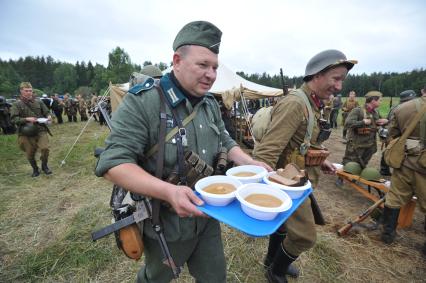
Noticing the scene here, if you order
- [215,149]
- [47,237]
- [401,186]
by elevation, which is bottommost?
[47,237]

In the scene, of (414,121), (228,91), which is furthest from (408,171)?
(228,91)

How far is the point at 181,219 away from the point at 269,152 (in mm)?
1111

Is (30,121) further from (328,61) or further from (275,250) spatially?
(328,61)

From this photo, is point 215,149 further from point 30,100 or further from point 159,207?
point 30,100

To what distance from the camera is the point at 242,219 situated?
121cm

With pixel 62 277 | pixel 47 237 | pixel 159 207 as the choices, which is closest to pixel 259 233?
pixel 159 207

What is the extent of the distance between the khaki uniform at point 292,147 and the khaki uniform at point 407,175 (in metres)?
1.79

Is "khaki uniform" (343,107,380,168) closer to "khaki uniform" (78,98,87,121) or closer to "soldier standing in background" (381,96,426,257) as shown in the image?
"soldier standing in background" (381,96,426,257)

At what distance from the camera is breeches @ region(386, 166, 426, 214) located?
3277 millimetres

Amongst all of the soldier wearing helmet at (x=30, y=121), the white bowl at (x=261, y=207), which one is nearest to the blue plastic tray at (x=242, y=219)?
the white bowl at (x=261, y=207)

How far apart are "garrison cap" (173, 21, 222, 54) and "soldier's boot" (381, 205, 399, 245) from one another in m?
3.87

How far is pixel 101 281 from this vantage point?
115 inches

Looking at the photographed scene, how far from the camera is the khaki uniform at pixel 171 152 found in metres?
1.32

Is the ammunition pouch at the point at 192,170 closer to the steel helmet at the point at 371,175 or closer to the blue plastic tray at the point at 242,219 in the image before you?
the blue plastic tray at the point at 242,219
